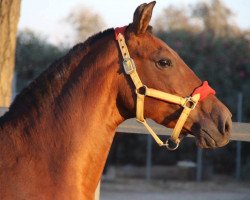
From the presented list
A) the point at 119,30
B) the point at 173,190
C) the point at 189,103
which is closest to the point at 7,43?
the point at 119,30

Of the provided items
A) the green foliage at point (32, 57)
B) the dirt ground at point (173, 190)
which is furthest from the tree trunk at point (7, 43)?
the green foliage at point (32, 57)

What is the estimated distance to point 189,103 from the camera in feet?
12.0

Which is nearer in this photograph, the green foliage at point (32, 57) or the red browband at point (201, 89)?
the red browband at point (201, 89)

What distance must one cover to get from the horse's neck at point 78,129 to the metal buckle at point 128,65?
9 centimetres

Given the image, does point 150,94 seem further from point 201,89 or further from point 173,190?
point 173,190

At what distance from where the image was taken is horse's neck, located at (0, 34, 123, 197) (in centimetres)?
349

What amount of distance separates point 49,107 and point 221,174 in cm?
1245

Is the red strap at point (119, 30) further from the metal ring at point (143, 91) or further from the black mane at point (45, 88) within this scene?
the metal ring at point (143, 91)

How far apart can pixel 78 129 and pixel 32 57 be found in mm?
14919

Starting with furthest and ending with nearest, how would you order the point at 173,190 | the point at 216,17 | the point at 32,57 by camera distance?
the point at 216,17 → the point at 32,57 → the point at 173,190

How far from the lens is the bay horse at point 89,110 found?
349 cm

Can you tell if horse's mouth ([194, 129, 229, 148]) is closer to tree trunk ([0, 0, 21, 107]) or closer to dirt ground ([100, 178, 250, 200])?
tree trunk ([0, 0, 21, 107])

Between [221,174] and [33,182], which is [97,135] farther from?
[221,174]

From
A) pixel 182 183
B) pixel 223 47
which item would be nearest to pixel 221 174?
pixel 182 183
